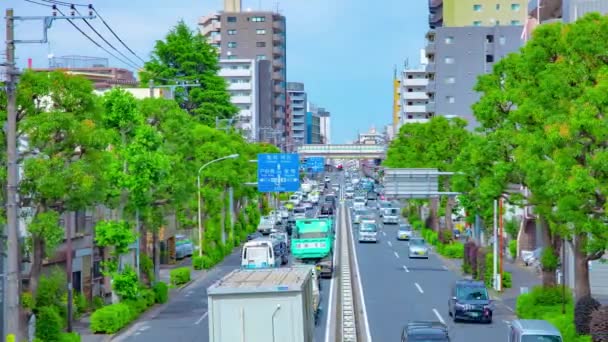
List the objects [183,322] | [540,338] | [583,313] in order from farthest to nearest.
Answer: [183,322] → [583,313] → [540,338]

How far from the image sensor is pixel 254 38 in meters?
174

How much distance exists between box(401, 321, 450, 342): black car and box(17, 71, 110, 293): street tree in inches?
411

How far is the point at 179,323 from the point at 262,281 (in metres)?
19.5

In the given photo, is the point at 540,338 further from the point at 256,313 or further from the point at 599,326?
the point at 256,313

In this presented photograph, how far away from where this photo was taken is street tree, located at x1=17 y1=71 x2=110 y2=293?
100 ft

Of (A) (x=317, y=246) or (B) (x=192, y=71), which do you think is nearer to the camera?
(A) (x=317, y=246)

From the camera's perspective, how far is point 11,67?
24.2 m

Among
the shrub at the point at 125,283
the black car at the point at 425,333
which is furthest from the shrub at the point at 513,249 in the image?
the black car at the point at 425,333

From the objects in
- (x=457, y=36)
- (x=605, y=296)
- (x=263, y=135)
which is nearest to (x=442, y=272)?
(x=605, y=296)

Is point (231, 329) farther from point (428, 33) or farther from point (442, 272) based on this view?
point (428, 33)

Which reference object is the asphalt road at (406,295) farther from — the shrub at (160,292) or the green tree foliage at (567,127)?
the shrub at (160,292)

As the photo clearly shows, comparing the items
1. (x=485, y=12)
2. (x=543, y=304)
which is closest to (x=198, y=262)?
(x=543, y=304)

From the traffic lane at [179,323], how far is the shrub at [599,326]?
44.2 ft

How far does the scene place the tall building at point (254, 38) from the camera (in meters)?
173
